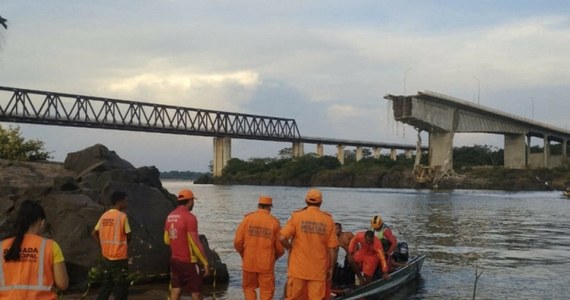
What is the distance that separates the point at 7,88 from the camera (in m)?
113

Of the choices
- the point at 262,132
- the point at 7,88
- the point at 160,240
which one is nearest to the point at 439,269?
the point at 160,240

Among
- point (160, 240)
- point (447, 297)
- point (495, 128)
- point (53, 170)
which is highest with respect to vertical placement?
point (495, 128)

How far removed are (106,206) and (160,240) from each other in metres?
1.69

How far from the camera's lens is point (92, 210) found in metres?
14.8

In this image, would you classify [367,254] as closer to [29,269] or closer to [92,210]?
[92,210]

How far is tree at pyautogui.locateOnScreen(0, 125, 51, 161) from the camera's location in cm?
2930

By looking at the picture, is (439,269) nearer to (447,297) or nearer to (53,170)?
(447,297)

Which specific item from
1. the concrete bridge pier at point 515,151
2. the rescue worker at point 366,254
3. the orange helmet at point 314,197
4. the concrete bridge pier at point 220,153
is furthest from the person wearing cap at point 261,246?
the concrete bridge pier at point 220,153

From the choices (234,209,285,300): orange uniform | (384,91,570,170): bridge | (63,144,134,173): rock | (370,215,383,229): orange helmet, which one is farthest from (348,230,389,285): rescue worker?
(384,91,570,170): bridge

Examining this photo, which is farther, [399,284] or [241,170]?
[241,170]

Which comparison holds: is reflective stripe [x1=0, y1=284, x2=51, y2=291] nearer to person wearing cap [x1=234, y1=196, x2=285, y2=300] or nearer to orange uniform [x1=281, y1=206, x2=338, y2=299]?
orange uniform [x1=281, y1=206, x2=338, y2=299]

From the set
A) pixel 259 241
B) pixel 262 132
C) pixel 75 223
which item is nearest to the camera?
pixel 259 241

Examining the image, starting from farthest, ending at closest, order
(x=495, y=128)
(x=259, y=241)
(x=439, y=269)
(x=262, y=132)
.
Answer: (x=262, y=132) < (x=495, y=128) < (x=439, y=269) < (x=259, y=241)

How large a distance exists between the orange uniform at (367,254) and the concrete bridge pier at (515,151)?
112516 millimetres
